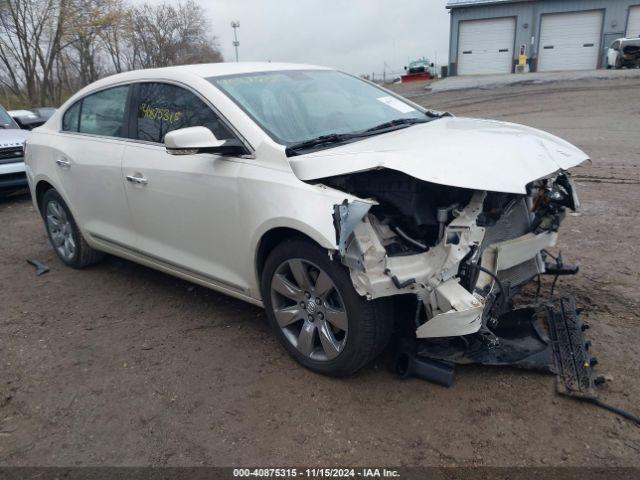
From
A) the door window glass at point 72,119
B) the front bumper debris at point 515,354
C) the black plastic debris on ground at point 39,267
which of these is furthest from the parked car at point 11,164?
the front bumper debris at point 515,354

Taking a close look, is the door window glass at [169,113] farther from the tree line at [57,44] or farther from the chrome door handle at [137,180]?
the tree line at [57,44]

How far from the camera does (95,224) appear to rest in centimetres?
449

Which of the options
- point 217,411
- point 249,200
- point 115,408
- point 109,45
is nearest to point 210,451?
point 217,411

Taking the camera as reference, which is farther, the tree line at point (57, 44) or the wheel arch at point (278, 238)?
the tree line at point (57, 44)

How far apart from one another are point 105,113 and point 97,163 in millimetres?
482

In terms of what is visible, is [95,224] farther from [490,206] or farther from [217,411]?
[490,206]

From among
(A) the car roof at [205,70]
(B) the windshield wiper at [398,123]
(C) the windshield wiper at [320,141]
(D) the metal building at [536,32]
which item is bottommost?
(C) the windshield wiper at [320,141]

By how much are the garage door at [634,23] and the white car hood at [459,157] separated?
3230cm

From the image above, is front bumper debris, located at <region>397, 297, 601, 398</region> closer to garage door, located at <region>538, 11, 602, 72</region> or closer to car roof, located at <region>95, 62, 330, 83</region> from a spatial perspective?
car roof, located at <region>95, 62, 330, 83</region>

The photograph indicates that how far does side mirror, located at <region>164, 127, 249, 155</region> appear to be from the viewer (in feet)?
9.78

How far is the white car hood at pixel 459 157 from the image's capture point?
2559 mm

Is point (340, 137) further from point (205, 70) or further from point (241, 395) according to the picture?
point (241, 395)

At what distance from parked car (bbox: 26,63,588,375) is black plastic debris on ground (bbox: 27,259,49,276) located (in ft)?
4.53

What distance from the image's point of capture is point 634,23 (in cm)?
2922
